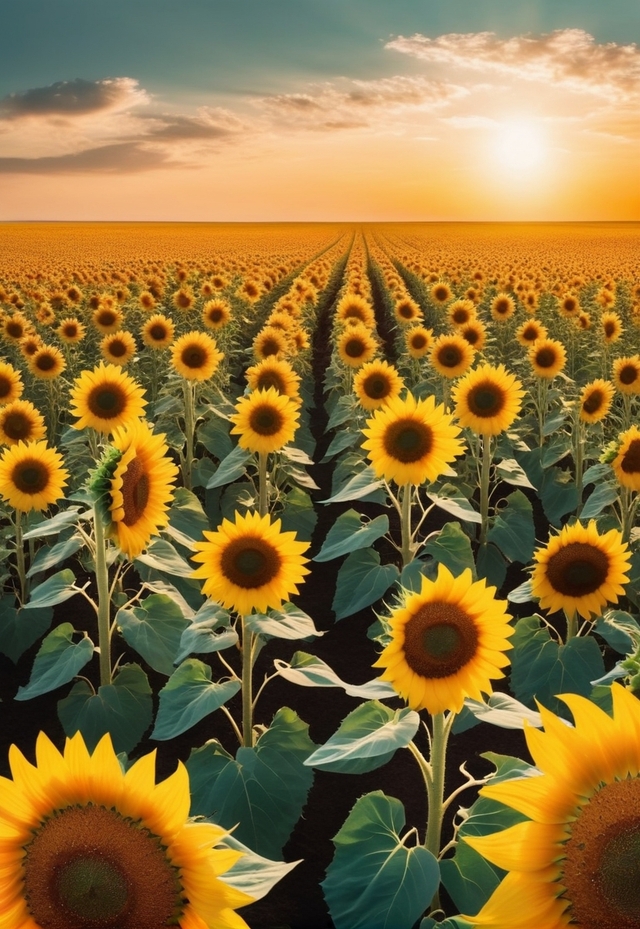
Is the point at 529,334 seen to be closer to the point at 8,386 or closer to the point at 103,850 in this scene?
the point at 8,386

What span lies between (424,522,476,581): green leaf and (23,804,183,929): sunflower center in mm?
3770

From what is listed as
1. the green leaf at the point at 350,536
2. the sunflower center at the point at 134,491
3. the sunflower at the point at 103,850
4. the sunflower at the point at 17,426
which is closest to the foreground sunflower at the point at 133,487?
the sunflower center at the point at 134,491

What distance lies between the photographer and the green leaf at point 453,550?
513 centimetres

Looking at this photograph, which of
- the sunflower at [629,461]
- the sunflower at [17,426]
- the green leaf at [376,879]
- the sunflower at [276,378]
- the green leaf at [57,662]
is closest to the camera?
the green leaf at [376,879]

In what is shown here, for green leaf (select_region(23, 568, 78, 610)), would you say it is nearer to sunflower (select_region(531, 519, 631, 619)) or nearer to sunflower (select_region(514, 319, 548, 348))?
sunflower (select_region(531, 519, 631, 619))

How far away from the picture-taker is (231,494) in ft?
24.2

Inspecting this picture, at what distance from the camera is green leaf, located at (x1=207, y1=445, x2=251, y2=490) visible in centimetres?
670

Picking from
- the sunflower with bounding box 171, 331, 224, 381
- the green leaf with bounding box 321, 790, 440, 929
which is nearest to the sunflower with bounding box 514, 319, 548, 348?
the sunflower with bounding box 171, 331, 224, 381

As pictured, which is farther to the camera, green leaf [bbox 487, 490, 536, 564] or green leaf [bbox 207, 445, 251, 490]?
green leaf [bbox 207, 445, 251, 490]

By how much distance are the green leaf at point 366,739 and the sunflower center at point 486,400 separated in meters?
4.26

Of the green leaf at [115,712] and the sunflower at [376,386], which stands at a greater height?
the sunflower at [376,386]

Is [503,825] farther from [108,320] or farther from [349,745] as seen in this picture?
[108,320]

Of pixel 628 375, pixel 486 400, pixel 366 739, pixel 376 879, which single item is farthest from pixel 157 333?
pixel 376 879

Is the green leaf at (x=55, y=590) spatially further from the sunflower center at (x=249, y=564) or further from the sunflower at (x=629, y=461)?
the sunflower at (x=629, y=461)
